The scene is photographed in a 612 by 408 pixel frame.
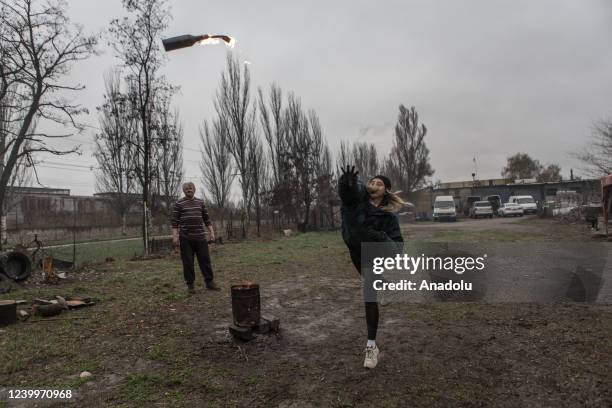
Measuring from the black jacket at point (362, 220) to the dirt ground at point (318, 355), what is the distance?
1260mm

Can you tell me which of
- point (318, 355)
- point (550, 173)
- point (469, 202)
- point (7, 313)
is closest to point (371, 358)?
point (318, 355)

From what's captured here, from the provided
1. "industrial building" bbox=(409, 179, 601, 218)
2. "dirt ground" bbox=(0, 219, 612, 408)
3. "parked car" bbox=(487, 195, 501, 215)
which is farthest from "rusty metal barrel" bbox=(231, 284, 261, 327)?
"parked car" bbox=(487, 195, 501, 215)

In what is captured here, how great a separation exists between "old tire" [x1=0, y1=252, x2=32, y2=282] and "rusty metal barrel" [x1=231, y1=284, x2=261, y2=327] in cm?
646

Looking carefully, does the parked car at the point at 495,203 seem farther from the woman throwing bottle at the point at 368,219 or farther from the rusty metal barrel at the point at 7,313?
the rusty metal barrel at the point at 7,313

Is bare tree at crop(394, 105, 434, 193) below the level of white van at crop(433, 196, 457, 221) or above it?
above

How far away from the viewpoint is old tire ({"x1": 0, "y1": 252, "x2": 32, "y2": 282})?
7.56m

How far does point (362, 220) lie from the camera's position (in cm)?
351

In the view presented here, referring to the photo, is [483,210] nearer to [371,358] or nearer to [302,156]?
[302,156]

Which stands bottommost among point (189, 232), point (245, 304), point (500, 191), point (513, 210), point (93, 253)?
point (93, 253)

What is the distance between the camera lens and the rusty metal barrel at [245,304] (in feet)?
13.9

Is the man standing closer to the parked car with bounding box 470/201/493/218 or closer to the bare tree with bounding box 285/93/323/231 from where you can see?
the bare tree with bounding box 285/93/323/231

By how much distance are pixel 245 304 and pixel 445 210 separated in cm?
2993

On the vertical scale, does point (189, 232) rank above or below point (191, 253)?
above

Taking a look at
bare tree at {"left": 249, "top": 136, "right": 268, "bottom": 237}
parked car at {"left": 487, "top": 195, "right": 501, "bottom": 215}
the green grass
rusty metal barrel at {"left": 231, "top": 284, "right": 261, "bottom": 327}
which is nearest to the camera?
rusty metal barrel at {"left": 231, "top": 284, "right": 261, "bottom": 327}
